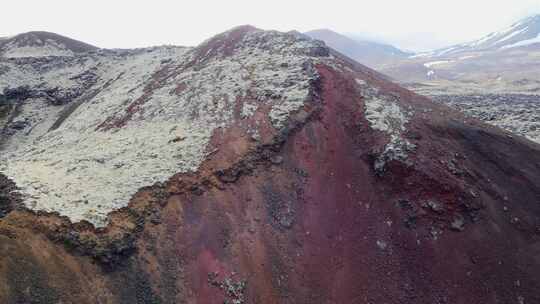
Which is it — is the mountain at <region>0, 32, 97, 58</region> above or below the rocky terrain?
above

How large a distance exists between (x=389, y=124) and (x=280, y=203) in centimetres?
800

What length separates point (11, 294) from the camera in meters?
12.2

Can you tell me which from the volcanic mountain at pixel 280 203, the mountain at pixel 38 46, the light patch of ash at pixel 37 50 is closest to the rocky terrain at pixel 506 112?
the volcanic mountain at pixel 280 203

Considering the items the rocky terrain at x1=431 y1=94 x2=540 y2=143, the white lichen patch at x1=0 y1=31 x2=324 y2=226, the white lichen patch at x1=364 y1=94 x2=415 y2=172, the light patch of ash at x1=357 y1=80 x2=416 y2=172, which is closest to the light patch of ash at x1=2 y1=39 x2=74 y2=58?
the white lichen patch at x1=0 y1=31 x2=324 y2=226

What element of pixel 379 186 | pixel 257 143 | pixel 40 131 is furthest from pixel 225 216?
pixel 40 131

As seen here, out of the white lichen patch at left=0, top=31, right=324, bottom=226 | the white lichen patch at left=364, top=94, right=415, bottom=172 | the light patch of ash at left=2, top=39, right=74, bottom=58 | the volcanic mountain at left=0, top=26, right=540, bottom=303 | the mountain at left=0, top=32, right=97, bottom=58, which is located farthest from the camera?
the mountain at left=0, top=32, right=97, bottom=58

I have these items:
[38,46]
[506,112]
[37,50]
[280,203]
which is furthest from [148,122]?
[38,46]

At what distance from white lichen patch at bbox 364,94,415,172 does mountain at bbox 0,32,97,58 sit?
48401 millimetres

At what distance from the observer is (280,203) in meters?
19.4

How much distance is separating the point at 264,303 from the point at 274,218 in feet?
13.3

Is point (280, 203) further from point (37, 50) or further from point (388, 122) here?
point (37, 50)

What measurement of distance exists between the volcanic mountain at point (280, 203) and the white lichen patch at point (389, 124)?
0.32 feet

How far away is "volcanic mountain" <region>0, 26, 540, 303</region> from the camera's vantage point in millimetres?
15016

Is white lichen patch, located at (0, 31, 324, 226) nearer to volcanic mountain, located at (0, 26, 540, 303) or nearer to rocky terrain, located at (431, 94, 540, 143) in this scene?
volcanic mountain, located at (0, 26, 540, 303)
